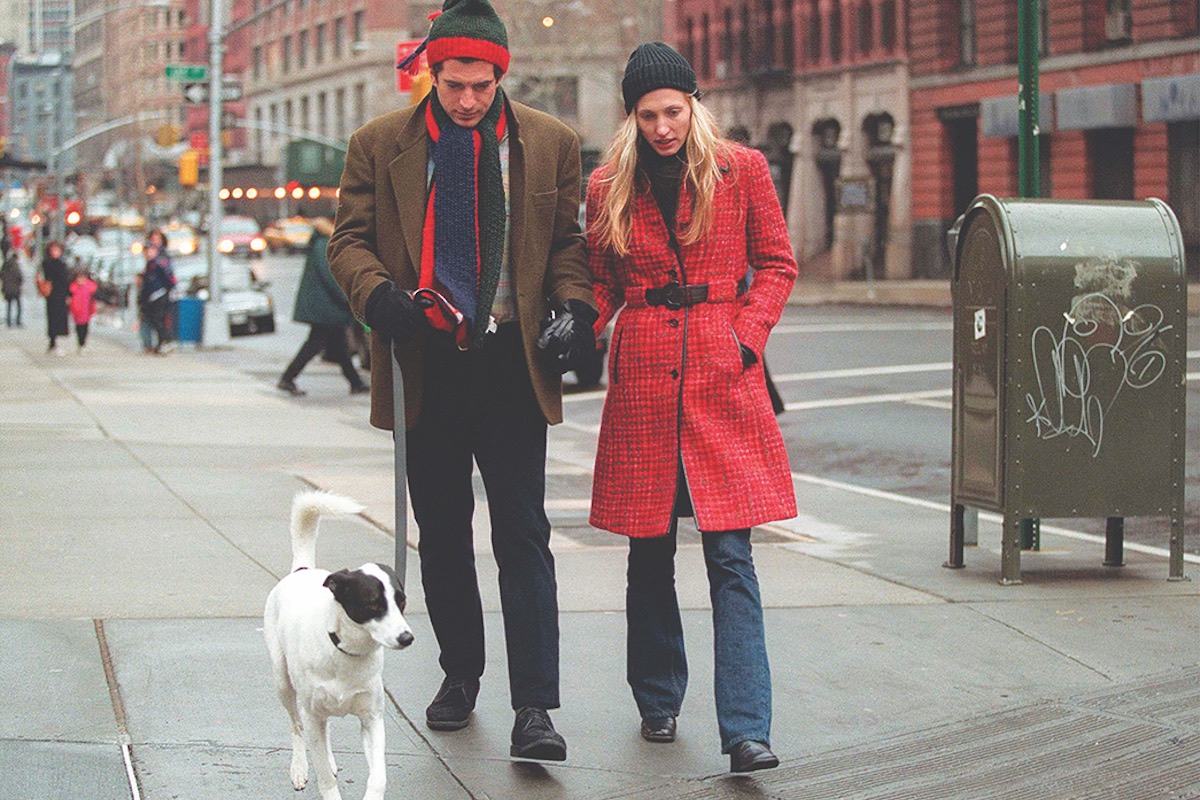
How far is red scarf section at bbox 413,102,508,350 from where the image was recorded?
16.2ft

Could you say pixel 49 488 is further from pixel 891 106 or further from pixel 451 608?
pixel 891 106

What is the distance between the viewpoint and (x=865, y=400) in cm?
1759

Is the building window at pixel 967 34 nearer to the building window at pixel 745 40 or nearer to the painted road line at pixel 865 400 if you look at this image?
the building window at pixel 745 40

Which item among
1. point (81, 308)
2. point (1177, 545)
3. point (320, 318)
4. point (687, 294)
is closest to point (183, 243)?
point (81, 308)

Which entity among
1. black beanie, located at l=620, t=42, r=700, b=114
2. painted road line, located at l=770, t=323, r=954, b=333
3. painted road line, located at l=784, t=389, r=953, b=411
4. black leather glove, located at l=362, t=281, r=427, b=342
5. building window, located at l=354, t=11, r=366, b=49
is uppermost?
building window, located at l=354, t=11, r=366, b=49

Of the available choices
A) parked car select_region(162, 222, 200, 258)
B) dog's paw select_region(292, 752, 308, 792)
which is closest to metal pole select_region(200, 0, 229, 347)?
dog's paw select_region(292, 752, 308, 792)

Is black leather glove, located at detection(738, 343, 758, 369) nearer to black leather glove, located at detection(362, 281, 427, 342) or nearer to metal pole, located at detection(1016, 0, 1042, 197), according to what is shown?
black leather glove, located at detection(362, 281, 427, 342)

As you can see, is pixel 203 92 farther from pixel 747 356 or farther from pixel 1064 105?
pixel 747 356

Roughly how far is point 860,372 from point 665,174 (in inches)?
621

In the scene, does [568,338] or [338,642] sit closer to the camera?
[338,642]

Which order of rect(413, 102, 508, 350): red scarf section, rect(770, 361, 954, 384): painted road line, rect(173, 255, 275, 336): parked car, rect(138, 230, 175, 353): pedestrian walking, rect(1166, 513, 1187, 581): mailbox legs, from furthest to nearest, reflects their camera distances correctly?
rect(173, 255, 275, 336): parked car
rect(138, 230, 175, 353): pedestrian walking
rect(770, 361, 954, 384): painted road line
rect(1166, 513, 1187, 581): mailbox legs
rect(413, 102, 508, 350): red scarf section

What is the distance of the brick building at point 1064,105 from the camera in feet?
121

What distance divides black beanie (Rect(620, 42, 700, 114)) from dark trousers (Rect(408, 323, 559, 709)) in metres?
0.78

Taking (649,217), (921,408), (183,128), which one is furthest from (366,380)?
(183,128)
